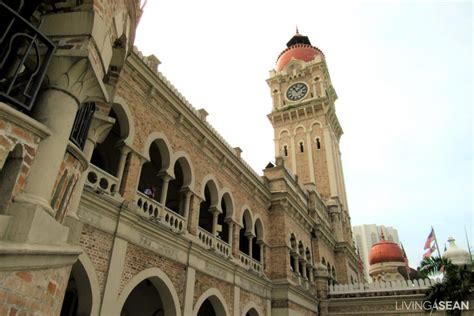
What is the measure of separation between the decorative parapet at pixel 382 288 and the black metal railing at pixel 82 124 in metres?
18.7

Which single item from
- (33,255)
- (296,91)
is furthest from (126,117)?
(296,91)

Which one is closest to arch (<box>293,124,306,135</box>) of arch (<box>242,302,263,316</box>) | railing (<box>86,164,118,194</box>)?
arch (<box>242,302,263,316</box>)

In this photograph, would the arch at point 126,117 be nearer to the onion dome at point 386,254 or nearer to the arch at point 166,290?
the arch at point 166,290

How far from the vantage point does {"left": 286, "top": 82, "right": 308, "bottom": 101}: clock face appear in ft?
111

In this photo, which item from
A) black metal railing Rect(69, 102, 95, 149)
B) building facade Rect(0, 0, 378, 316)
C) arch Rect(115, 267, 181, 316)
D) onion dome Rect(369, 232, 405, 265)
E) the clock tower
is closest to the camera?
building facade Rect(0, 0, 378, 316)

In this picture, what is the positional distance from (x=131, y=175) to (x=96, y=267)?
250 centimetres

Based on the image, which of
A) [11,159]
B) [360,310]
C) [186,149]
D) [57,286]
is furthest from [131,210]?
[360,310]

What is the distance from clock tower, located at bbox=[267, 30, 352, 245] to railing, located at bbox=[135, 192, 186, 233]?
1843 cm

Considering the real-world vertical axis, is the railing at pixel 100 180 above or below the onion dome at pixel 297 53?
below

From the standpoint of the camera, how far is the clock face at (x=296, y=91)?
3384 cm

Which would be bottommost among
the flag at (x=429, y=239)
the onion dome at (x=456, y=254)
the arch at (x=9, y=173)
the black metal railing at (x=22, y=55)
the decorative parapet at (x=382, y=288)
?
the arch at (x=9, y=173)

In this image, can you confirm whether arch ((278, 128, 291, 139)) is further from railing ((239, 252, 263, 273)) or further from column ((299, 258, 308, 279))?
railing ((239, 252, 263, 273))

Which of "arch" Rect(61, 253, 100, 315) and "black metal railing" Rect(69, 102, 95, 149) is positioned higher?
"black metal railing" Rect(69, 102, 95, 149)

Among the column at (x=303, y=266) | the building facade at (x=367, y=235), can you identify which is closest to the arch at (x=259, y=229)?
the column at (x=303, y=266)
